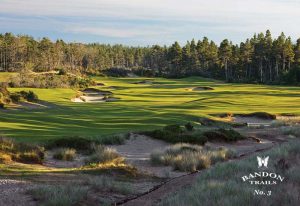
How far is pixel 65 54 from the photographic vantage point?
17012cm

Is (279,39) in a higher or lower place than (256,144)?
higher

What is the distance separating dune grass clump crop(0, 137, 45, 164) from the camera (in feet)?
58.0

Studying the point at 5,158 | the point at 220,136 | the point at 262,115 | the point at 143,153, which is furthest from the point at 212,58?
the point at 5,158

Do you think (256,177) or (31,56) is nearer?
(256,177)

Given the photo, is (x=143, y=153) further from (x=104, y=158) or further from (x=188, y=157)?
(x=104, y=158)

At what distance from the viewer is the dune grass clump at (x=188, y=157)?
19498 millimetres

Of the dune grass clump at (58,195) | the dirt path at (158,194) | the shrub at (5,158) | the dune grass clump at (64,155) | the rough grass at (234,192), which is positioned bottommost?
the dune grass clump at (64,155)

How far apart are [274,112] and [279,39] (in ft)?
253

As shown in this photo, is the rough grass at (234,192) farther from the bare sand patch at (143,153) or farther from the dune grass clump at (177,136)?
the dune grass clump at (177,136)

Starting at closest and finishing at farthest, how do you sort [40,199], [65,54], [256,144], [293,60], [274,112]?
[40,199], [256,144], [274,112], [293,60], [65,54]

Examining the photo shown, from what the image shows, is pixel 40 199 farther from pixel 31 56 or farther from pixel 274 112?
pixel 31 56

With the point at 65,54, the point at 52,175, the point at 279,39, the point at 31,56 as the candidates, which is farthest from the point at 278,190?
the point at 65,54

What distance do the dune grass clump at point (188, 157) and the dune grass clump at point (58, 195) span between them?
314 inches

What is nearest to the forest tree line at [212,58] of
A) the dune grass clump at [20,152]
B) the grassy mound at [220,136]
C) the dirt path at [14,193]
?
the grassy mound at [220,136]
